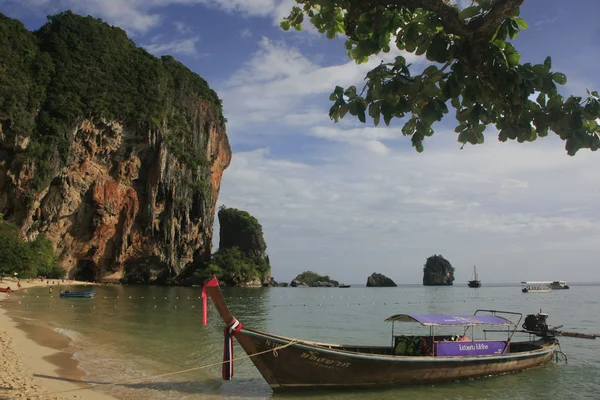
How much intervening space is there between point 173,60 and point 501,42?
76.1m

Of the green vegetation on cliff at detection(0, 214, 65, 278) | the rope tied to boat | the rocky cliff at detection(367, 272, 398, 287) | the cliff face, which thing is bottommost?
the rocky cliff at detection(367, 272, 398, 287)

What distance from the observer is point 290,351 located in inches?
368

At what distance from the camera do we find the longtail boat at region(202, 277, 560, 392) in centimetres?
920

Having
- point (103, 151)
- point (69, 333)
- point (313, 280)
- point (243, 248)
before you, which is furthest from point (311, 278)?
point (69, 333)

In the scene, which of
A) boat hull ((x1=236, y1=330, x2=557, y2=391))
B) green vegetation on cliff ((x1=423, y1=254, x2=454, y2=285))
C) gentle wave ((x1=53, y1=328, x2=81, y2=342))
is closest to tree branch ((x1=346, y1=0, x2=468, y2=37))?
boat hull ((x1=236, y1=330, x2=557, y2=391))

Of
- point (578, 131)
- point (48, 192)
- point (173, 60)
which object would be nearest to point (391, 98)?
point (578, 131)

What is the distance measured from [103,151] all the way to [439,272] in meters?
99.1

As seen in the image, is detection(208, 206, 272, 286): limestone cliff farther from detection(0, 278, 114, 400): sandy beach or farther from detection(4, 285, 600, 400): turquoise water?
detection(0, 278, 114, 400): sandy beach

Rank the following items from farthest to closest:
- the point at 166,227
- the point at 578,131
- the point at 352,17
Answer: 1. the point at 166,227
2. the point at 352,17
3. the point at 578,131

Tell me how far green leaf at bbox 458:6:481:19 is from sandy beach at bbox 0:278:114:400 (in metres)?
8.64

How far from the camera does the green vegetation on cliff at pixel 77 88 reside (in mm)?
43688

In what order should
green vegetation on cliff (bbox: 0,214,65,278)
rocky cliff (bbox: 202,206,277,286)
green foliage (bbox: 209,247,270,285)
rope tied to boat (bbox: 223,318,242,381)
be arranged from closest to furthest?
rope tied to boat (bbox: 223,318,242,381)
green vegetation on cliff (bbox: 0,214,65,278)
green foliage (bbox: 209,247,270,285)
rocky cliff (bbox: 202,206,277,286)

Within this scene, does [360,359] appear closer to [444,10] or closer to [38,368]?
[38,368]

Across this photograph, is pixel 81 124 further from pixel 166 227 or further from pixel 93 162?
pixel 166 227
